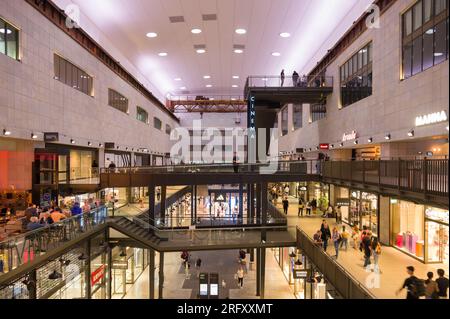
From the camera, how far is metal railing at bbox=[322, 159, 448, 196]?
927cm

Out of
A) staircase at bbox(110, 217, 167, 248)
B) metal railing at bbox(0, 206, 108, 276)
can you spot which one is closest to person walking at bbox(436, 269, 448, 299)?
metal railing at bbox(0, 206, 108, 276)

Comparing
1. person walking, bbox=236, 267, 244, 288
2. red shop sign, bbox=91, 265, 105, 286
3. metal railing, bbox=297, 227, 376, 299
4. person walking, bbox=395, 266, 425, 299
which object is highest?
person walking, bbox=395, 266, 425, 299

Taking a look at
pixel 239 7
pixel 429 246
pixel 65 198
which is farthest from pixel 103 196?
pixel 429 246

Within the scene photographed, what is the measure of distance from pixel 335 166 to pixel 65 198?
15003 millimetres

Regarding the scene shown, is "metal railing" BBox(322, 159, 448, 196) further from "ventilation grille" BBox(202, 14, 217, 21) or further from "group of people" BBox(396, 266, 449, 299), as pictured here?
"ventilation grille" BBox(202, 14, 217, 21)

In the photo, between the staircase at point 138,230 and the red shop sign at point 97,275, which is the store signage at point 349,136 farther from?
the red shop sign at point 97,275

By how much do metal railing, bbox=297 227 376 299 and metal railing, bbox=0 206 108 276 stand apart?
9023 mm

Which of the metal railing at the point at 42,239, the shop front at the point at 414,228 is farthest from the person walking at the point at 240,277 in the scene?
the metal railing at the point at 42,239

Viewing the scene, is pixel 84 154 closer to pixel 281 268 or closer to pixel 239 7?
pixel 239 7

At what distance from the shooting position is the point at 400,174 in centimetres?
1294

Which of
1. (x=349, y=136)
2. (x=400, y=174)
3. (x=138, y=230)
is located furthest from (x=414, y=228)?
(x=138, y=230)

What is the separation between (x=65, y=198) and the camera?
19172 millimetres

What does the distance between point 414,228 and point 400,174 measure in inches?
196

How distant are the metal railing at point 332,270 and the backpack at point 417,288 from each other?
→ 3.26 metres
